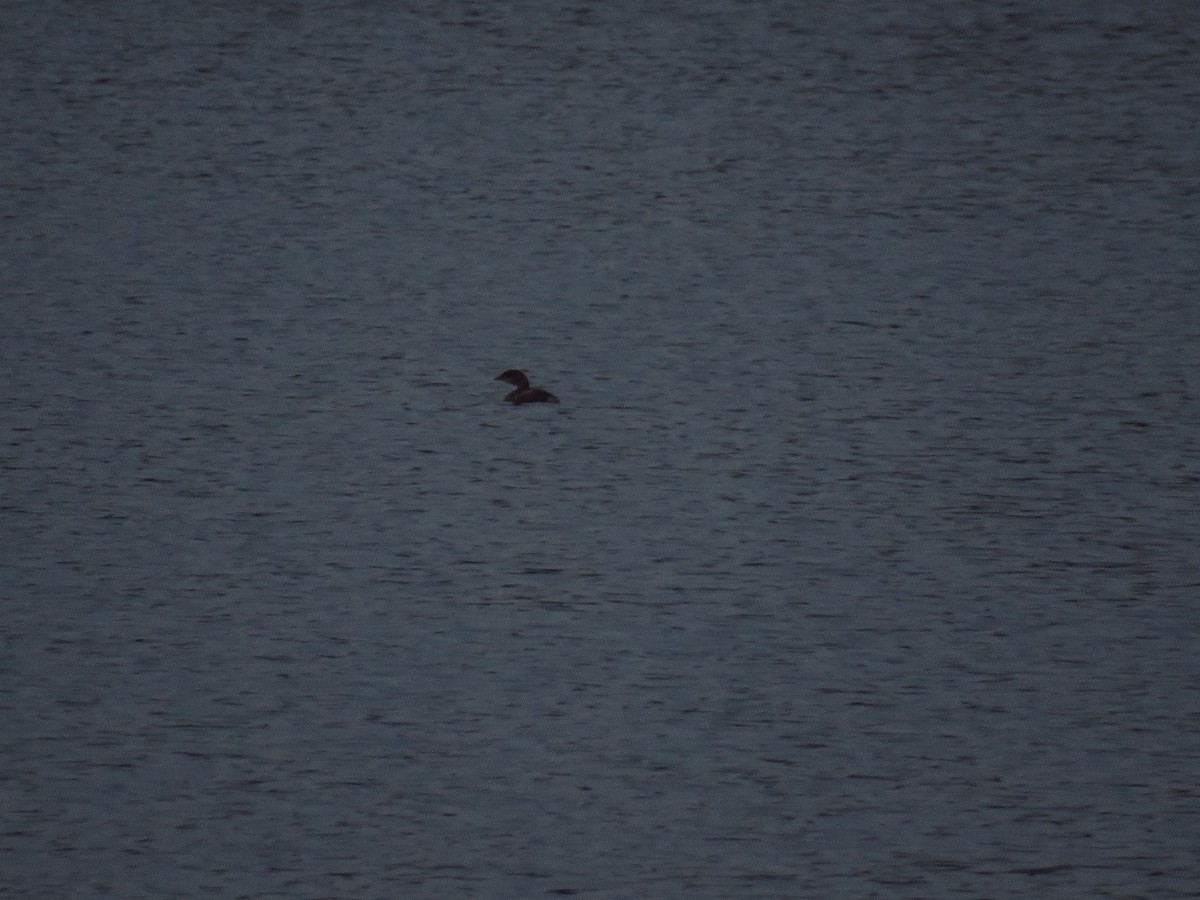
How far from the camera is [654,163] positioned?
18.6 m

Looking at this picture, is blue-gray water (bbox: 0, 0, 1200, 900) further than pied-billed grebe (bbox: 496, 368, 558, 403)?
No

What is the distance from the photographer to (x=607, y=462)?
1199 centimetres

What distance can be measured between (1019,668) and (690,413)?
13.4 feet

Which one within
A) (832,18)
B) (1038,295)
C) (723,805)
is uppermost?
(832,18)

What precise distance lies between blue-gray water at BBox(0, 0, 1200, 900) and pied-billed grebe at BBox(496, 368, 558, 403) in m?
0.22

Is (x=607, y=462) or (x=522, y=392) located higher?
(x=522, y=392)

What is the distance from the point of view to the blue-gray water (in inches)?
310

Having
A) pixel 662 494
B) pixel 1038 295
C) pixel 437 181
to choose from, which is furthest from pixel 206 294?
pixel 1038 295

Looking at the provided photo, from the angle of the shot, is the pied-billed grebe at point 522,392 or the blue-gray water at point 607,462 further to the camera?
the pied-billed grebe at point 522,392

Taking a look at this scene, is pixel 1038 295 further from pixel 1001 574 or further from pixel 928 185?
pixel 1001 574

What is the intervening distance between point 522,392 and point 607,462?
1.09 metres

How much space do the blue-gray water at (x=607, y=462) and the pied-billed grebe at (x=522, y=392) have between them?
0.73ft

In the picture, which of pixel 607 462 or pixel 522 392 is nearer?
pixel 607 462

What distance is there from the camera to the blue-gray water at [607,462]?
7.88 meters
